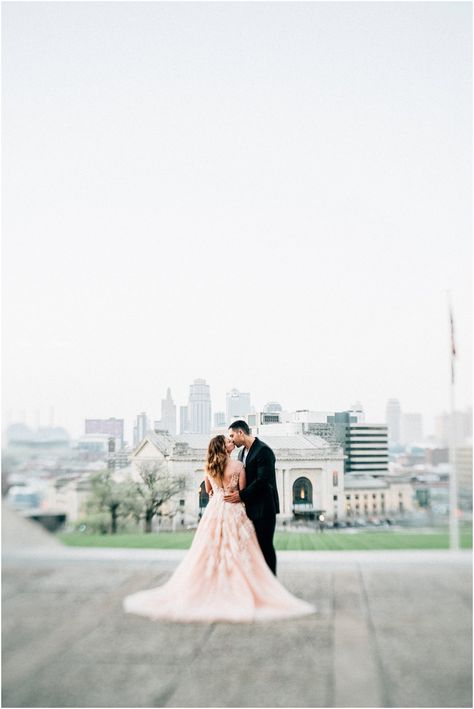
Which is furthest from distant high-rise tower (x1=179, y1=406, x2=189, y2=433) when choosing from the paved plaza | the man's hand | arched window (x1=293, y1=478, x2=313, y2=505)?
the man's hand

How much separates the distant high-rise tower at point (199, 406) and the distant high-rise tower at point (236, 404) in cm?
24

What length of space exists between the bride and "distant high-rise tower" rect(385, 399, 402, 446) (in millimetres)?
2735

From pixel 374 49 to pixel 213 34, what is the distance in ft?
4.22

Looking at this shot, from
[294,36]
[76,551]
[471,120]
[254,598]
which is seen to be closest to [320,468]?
[76,551]

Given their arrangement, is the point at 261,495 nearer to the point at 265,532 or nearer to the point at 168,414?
the point at 265,532

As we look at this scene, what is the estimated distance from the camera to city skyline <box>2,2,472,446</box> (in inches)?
223

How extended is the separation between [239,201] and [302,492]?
2.88 metres

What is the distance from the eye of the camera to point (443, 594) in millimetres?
4531

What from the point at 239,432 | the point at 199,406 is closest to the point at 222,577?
the point at 239,432

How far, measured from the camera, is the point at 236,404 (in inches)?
267

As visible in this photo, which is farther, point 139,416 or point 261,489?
point 139,416

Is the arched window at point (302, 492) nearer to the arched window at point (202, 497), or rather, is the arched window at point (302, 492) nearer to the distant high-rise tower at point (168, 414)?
the arched window at point (202, 497)

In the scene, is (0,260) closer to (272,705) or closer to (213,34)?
(213,34)

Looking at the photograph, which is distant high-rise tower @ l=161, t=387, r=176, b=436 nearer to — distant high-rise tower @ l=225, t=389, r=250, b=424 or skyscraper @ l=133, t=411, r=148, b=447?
skyscraper @ l=133, t=411, r=148, b=447
